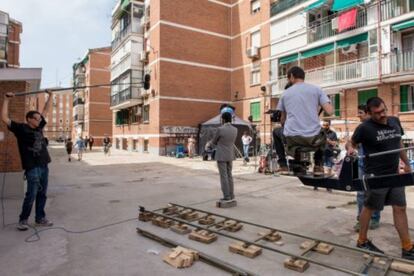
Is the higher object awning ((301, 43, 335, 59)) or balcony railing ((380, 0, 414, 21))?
balcony railing ((380, 0, 414, 21))

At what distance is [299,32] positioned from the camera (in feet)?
79.5

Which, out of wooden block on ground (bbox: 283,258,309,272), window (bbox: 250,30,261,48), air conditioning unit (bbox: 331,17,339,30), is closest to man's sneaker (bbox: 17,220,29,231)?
wooden block on ground (bbox: 283,258,309,272)

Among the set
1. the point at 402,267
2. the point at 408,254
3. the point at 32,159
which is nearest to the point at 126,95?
the point at 32,159

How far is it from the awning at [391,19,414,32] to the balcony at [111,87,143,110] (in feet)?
65.9

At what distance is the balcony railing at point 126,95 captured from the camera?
30688 millimetres

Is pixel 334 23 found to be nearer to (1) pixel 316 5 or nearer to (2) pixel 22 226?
(1) pixel 316 5

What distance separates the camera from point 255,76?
28.6 m

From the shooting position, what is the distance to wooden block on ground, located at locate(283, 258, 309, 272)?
A: 3.83 meters

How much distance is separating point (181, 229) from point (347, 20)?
1966 centimetres

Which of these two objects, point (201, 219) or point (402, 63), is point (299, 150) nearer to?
point (201, 219)

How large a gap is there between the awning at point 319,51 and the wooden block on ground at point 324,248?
19.8m

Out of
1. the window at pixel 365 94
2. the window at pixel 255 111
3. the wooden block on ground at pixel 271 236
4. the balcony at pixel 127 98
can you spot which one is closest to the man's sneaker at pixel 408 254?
the wooden block on ground at pixel 271 236

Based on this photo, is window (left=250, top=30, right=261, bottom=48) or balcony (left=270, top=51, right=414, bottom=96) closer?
balcony (left=270, top=51, right=414, bottom=96)

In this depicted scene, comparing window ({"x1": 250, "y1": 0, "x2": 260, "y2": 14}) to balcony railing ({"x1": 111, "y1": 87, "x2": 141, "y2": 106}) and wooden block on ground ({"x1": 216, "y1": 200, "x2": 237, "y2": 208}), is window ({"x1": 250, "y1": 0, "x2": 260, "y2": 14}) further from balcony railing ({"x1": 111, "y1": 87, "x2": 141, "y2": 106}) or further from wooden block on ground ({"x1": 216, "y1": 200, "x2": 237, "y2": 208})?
Result: wooden block on ground ({"x1": 216, "y1": 200, "x2": 237, "y2": 208})
